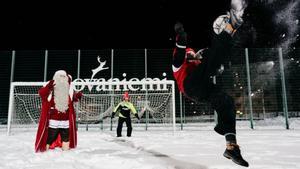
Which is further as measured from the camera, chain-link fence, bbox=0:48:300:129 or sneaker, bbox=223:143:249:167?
chain-link fence, bbox=0:48:300:129

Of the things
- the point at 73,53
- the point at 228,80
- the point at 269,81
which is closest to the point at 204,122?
the point at 228,80

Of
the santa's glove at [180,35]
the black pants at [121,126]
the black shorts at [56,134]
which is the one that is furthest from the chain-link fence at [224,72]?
the santa's glove at [180,35]

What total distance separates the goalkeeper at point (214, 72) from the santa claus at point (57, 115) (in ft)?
10.6

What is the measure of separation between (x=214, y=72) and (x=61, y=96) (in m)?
3.68

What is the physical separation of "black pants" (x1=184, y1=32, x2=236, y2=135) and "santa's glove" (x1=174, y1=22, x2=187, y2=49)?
30cm

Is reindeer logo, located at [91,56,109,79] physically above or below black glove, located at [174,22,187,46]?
above

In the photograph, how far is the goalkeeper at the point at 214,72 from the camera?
109 inches

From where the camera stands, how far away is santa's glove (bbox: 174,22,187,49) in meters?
2.96

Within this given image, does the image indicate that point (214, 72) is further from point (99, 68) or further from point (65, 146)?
point (99, 68)

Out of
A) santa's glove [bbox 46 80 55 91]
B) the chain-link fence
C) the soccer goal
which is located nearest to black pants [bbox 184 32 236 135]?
santa's glove [bbox 46 80 55 91]

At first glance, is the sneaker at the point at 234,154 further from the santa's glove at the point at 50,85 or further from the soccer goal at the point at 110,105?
the soccer goal at the point at 110,105

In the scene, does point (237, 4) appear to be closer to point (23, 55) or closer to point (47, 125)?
point (47, 125)

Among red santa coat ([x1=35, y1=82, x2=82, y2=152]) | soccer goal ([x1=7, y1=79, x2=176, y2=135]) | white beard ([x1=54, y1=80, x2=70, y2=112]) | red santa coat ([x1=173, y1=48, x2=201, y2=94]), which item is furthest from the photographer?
soccer goal ([x1=7, y1=79, x2=176, y2=135])

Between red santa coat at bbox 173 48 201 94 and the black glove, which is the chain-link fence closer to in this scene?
red santa coat at bbox 173 48 201 94
